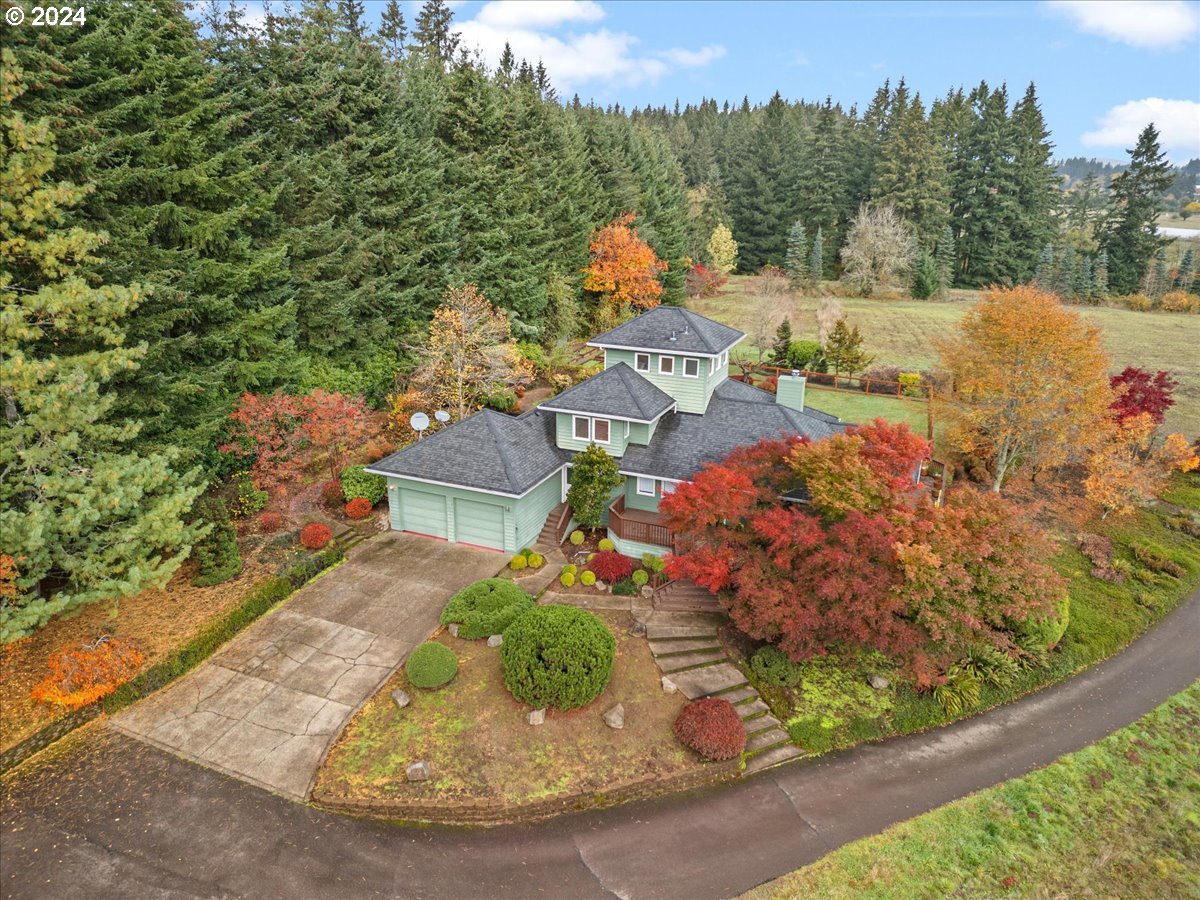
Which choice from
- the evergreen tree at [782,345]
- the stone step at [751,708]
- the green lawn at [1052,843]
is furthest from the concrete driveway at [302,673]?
the evergreen tree at [782,345]

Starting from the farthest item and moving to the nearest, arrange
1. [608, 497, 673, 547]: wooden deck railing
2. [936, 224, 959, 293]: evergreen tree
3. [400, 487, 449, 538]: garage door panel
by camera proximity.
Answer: [936, 224, 959, 293]: evergreen tree, [400, 487, 449, 538]: garage door panel, [608, 497, 673, 547]: wooden deck railing

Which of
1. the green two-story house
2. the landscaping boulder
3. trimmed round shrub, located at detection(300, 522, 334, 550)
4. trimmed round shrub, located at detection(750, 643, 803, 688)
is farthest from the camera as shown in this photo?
the green two-story house

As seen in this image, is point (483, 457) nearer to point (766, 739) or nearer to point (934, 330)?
point (766, 739)

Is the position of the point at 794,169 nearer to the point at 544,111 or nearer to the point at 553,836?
the point at 544,111

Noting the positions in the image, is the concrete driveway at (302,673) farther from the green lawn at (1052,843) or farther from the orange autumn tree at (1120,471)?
the orange autumn tree at (1120,471)

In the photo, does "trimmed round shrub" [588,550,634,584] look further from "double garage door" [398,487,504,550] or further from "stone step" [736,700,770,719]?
"stone step" [736,700,770,719]

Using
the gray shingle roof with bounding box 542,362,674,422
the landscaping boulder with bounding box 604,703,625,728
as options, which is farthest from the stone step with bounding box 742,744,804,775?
the gray shingle roof with bounding box 542,362,674,422
